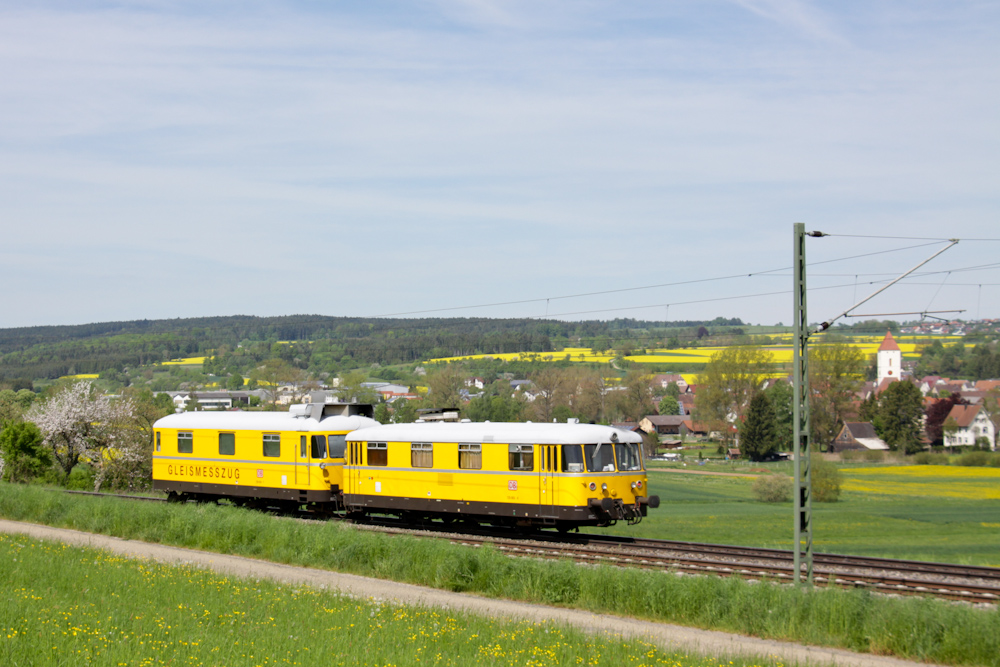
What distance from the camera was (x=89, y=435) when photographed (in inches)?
2037

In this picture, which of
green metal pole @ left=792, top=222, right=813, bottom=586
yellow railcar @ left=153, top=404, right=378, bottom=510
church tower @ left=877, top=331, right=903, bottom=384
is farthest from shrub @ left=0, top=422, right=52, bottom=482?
church tower @ left=877, top=331, right=903, bottom=384

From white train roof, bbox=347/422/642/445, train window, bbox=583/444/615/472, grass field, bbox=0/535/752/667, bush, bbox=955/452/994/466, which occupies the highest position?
white train roof, bbox=347/422/642/445

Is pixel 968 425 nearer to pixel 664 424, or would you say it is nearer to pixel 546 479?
pixel 664 424

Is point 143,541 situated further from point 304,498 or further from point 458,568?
point 458,568

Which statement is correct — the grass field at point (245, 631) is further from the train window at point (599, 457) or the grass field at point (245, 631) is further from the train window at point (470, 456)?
the train window at point (470, 456)

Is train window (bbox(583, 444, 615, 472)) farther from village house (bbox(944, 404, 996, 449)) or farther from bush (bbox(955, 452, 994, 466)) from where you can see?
village house (bbox(944, 404, 996, 449))

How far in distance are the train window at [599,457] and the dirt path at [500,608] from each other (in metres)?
A: 6.74

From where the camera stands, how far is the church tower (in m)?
154

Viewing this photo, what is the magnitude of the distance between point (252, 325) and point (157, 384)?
38.5 metres

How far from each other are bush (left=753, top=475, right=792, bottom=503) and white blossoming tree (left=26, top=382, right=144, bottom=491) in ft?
120

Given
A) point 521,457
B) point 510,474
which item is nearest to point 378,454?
point 510,474

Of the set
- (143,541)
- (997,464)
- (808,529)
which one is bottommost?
(997,464)

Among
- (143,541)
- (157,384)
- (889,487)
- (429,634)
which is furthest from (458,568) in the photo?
(157,384)

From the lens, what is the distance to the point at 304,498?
3088cm
